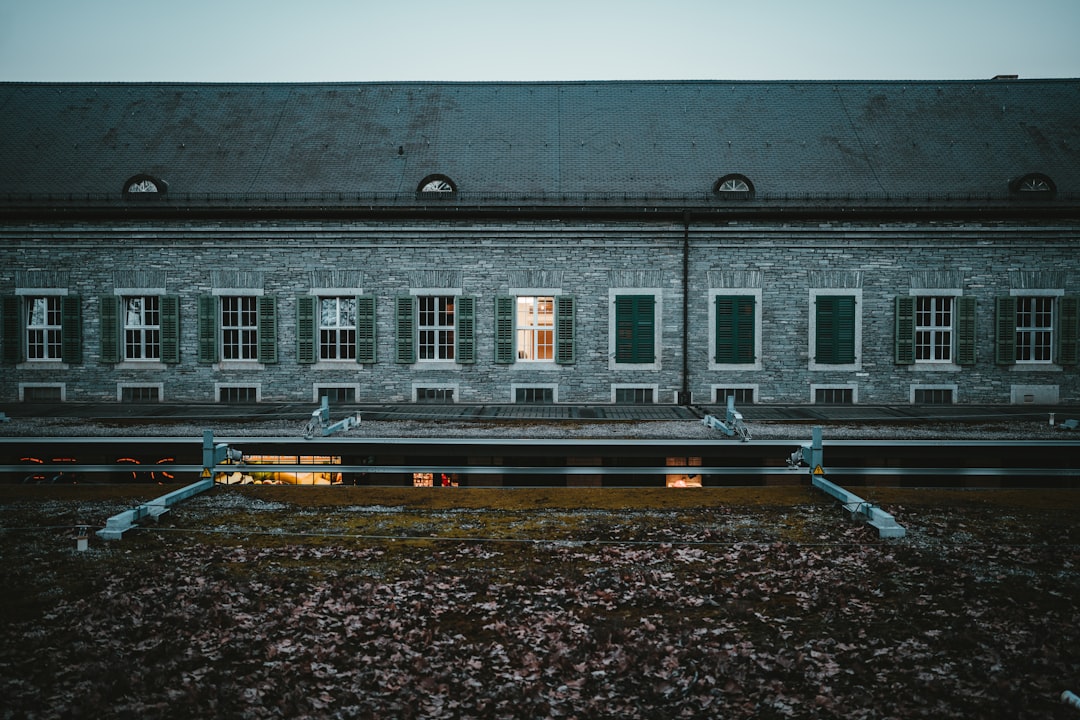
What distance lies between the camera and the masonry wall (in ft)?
63.1

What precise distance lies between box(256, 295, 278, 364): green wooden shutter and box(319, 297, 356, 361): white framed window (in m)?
1.16

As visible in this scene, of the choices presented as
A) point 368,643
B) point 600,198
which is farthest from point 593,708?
point 600,198

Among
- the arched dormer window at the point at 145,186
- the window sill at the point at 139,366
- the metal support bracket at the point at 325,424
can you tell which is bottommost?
the metal support bracket at the point at 325,424

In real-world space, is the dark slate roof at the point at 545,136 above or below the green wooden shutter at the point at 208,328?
above

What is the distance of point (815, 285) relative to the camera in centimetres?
1927

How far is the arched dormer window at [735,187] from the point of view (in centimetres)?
1958

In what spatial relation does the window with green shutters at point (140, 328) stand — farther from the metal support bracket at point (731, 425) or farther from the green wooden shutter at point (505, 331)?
the metal support bracket at point (731, 425)

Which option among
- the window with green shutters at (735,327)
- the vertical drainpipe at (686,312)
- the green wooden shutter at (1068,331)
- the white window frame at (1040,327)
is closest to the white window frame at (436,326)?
the vertical drainpipe at (686,312)

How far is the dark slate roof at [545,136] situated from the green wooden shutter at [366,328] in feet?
10.1

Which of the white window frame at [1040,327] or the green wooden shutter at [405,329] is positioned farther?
the green wooden shutter at [405,329]

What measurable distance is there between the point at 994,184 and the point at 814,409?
8297 millimetres

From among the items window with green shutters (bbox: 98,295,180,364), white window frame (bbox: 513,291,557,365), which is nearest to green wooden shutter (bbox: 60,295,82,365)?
Answer: window with green shutters (bbox: 98,295,180,364)

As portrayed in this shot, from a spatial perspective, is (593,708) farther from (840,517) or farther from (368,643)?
(840,517)

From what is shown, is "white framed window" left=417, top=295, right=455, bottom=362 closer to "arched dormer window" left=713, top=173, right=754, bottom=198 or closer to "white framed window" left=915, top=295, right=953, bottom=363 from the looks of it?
"arched dormer window" left=713, top=173, right=754, bottom=198
